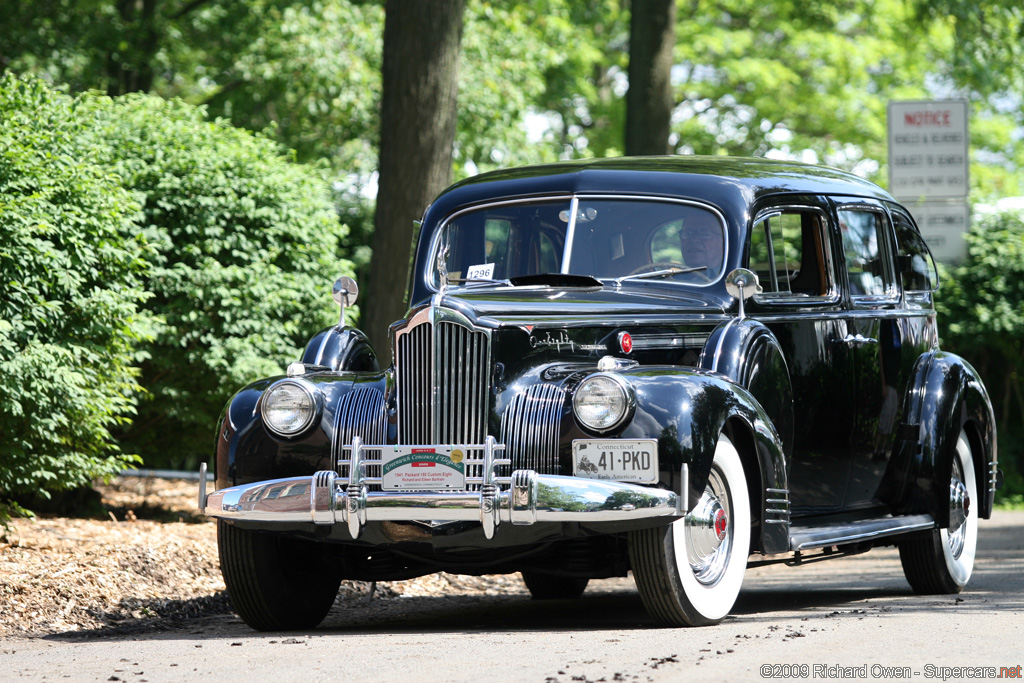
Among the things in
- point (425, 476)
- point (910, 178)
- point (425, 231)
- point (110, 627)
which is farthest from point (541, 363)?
point (910, 178)

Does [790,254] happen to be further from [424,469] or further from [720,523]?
[424,469]

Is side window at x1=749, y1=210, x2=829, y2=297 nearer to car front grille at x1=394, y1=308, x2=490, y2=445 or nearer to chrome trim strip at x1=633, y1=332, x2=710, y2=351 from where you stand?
chrome trim strip at x1=633, y1=332, x2=710, y2=351

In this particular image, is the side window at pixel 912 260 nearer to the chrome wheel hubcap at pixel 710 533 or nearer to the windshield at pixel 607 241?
the windshield at pixel 607 241

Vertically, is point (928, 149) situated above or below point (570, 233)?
above

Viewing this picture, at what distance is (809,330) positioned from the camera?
6.88 metres

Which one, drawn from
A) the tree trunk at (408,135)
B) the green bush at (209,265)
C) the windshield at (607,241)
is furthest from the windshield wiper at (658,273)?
A: the green bush at (209,265)

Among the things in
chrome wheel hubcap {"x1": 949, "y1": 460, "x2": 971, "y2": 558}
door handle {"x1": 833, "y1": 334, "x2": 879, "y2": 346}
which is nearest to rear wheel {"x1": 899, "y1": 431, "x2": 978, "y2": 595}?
chrome wheel hubcap {"x1": 949, "y1": 460, "x2": 971, "y2": 558}

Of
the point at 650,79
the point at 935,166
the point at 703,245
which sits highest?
the point at 650,79

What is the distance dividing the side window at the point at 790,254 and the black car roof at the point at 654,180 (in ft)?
0.50

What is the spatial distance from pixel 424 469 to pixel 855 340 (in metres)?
2.88

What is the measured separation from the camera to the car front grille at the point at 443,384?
5.66 meters

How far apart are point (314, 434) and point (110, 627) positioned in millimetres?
1607

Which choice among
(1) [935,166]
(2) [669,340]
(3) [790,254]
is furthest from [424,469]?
(1) [935,166]

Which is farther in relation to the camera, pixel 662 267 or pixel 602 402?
pixel 662 267
